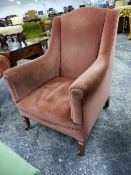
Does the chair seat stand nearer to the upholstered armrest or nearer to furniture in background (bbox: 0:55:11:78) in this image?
the upholstered armrest

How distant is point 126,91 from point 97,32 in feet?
2.95

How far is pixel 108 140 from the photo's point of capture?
4.55ft

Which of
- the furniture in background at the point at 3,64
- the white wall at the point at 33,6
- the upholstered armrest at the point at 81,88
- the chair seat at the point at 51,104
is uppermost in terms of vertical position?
the white wall at the point at 33,6

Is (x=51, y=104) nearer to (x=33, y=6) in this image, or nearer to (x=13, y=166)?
(x=13, y=166)

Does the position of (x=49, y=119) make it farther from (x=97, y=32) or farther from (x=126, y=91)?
(x=126, y=91)

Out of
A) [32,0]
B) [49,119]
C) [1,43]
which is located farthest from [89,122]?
[32,0]

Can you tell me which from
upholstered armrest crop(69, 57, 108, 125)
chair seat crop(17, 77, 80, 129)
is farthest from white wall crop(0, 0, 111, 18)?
upholstered armrest crop(69, 57, 108, 125)

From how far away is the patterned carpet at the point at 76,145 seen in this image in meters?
1.20

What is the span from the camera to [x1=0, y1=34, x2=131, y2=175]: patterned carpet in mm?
1199

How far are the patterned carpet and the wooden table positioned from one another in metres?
0.72

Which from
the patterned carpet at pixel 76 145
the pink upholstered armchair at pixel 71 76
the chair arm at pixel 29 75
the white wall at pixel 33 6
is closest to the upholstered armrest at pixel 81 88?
the pink upholstered armchair at pixel 71 76

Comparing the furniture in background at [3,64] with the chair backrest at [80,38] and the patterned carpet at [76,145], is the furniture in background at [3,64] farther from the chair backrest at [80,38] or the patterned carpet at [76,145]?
the chair backrest at [80,38]

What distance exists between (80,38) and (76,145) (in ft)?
2.99

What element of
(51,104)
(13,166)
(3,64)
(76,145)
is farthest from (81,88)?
(3,64)
